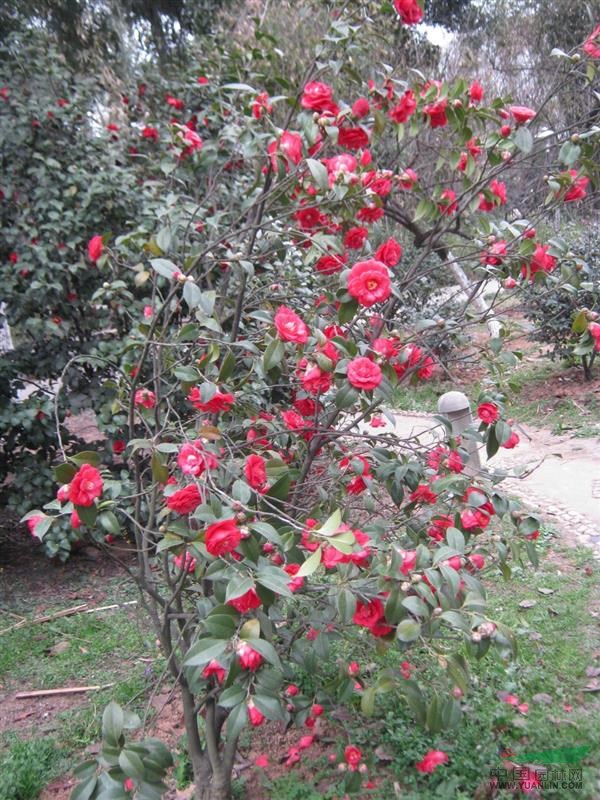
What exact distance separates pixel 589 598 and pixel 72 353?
3.02 metres

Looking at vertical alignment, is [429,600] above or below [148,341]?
below

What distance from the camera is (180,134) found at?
2.12m

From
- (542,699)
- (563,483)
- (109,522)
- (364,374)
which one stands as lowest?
(542,699)

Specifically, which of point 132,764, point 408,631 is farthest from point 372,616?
point 132,764

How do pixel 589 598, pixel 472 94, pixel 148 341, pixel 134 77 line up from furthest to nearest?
pixel 134 77, pixel 589 598, pixel 472 94, pixel 148 341

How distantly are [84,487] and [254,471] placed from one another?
13.8 inches

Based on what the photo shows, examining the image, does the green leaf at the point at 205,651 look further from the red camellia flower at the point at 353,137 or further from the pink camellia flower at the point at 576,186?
the pink camellia flower at the point at 576,186

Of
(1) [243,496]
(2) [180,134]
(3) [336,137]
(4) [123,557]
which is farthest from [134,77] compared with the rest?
(1) [243,496]

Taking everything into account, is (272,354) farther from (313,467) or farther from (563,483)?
(563,483)

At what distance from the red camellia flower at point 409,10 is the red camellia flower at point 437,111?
0.71ft

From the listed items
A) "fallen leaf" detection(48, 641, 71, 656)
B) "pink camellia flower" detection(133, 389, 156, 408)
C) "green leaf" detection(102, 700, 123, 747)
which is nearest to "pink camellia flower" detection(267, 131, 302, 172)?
"pink camellia flower" detection(133, 389, 156, 408)

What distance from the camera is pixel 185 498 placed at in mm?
1302

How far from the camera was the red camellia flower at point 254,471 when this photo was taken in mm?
1391

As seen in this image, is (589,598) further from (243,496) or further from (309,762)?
(243,496)
